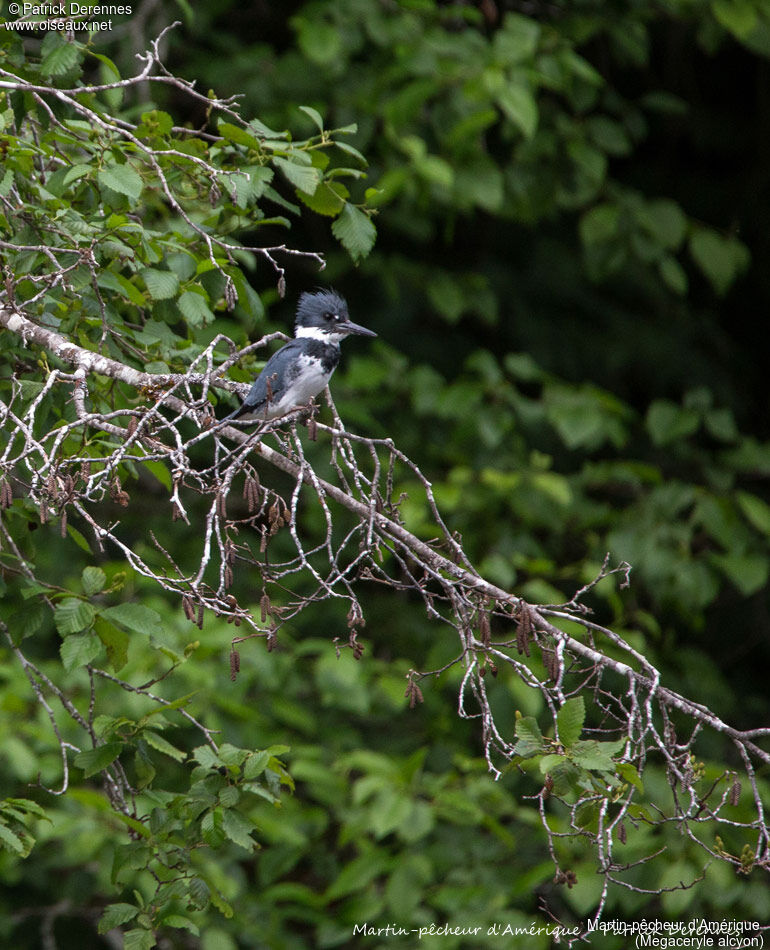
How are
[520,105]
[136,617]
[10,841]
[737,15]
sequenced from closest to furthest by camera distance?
[10,841]
[136,617]
[520,105]
[737,15]

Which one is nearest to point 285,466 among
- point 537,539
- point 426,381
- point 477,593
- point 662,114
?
point 477,593

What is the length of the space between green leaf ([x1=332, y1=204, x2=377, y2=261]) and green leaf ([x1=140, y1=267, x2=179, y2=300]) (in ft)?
1.18

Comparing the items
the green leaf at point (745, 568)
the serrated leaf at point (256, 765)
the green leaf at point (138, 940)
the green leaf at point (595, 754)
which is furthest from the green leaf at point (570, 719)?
the green leaf at point (745, 568)

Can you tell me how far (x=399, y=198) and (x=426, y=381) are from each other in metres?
0.75

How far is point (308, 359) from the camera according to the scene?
3.34 meters

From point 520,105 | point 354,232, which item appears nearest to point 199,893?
point 354,232

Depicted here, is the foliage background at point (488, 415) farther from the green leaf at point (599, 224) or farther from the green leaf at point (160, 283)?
the green leaf at point (160, 283)

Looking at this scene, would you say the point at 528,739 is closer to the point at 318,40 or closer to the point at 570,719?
the point at 570,719

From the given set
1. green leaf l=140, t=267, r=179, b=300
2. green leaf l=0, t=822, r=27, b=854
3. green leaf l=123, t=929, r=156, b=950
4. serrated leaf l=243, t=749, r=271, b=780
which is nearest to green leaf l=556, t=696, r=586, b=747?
serrated leaf l=243, t=749, r=271, b=780

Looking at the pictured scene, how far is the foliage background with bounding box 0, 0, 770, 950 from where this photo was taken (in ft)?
13.4

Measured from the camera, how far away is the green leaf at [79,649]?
86.1 inches

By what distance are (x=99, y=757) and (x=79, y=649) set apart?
22 cm

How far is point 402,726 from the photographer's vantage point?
4.86 meters

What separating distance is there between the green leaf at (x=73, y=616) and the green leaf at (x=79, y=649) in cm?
2
